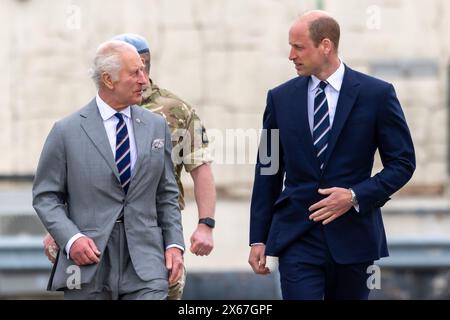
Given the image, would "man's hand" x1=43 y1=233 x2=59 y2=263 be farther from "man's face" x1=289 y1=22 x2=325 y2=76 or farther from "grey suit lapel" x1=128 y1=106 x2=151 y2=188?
"man's face" x1=289 y1=22 x2=325 y2=76

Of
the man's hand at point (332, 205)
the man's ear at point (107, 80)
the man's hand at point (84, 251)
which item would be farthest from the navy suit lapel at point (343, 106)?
the man's hand at point (84, 251)

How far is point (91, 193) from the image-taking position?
20.6ft

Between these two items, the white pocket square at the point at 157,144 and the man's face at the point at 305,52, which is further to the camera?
the man's face at the point at 305,52

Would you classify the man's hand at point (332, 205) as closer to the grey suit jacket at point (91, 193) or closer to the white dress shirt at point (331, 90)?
the white dress shirt at point (331, 90)

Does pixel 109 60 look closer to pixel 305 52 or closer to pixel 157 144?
pixel 157 144

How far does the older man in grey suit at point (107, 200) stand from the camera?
6.27 m

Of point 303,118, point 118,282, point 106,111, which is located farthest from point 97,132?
point 303,118

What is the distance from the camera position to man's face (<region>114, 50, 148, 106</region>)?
252 inches

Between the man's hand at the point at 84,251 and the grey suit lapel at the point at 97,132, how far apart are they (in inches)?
11.0
